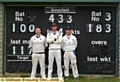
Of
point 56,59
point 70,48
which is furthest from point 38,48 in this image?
Result: point 70,48

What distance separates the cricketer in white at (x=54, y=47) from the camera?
14039 millimetres

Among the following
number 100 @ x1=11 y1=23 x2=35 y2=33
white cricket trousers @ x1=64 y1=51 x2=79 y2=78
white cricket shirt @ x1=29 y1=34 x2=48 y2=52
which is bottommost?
white cricket trousers @ x1=64 y1=51 x2=79 y2=78

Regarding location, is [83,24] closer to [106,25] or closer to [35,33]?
[106,25]

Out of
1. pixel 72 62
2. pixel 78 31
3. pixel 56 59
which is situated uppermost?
pixel 78 31

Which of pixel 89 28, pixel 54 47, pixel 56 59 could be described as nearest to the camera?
pixel 54 47

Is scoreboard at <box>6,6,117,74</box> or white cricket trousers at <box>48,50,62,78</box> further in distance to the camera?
scoreboard at <box>6,6,117,74</box>

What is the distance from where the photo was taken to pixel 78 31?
15.2m

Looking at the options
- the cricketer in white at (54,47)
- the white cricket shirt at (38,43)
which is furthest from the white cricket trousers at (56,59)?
the white cricket shirt at (38,43)

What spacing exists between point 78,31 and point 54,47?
1.51 m

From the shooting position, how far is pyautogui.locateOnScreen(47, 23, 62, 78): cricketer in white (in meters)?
14.0

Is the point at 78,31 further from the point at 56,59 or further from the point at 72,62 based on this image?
the point at 56,59

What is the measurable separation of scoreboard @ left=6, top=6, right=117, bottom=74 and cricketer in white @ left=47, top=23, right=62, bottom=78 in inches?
44.5

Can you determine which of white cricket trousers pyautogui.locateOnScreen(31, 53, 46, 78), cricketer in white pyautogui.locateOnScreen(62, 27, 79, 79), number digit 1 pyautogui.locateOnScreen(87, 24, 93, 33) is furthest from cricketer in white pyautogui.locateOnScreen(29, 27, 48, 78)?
number digit 1 pyautogui.locateOnScreen(87, 24, 93, 33)

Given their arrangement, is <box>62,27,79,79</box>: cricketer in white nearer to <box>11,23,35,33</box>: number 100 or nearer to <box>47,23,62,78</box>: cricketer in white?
<box>47,23,62,78</box>: cricketer in white
